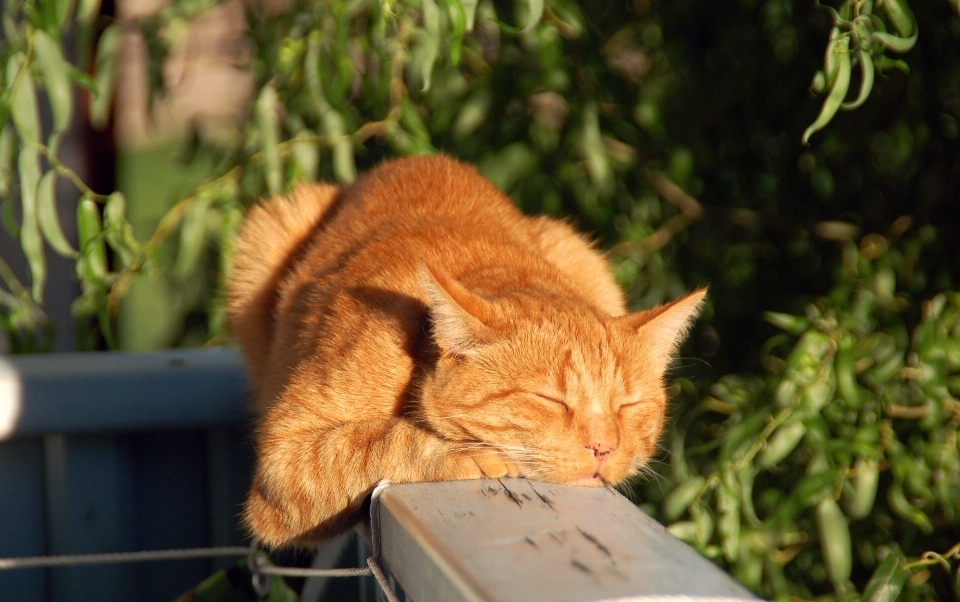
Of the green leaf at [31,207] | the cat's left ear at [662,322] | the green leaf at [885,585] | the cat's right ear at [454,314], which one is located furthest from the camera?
the green leaf at [31,207]

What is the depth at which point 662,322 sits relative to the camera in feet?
5.82

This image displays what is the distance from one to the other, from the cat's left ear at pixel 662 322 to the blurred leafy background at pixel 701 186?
33 centimetres

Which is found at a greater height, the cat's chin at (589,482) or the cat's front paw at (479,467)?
the cat's front paw at (479,467)

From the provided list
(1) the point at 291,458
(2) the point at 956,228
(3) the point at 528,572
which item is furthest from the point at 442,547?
(2) the point at 956,228

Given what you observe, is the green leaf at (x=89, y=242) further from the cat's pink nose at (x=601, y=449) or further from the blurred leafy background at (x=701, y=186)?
the cat's pink nose at (x=601, y=449)

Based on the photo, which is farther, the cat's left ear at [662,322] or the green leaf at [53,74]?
the green leaf at [53,74]

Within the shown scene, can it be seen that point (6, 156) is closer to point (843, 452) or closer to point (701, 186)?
point (843, 452)

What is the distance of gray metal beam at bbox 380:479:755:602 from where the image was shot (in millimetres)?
822

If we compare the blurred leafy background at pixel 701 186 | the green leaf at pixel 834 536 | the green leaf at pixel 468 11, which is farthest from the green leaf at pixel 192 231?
the green leaf at pixel 834 536

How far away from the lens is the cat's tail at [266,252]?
2.32m

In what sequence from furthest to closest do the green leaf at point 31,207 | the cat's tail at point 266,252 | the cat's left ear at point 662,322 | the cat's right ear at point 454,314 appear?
the cat's tail at point 266,252 → the green leaf at point 31,207 → the cat's left ear at point 662,322 → the cat's right ear at point 454,314

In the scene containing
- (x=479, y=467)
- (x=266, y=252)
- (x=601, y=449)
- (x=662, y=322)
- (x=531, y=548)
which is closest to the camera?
(x=531, y=548)

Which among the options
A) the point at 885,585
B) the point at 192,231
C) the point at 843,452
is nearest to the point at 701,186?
the point at 843,452

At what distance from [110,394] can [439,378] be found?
2.37 feet
